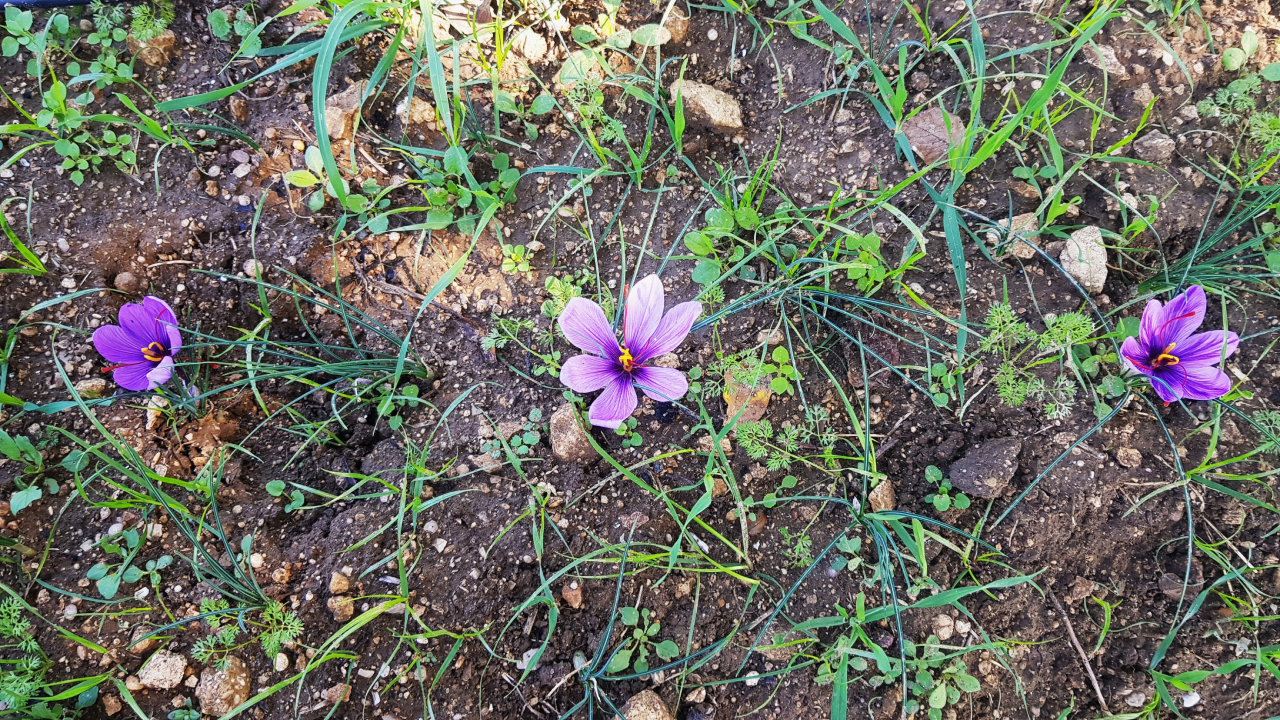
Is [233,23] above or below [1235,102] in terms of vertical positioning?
below

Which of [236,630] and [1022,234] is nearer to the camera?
[236,630]

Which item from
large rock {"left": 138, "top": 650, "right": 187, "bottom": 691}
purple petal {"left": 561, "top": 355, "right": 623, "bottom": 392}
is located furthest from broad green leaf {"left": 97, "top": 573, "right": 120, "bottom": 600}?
purple petal {"left": 561, "top": 355, "right": 623, "bottom": 392}

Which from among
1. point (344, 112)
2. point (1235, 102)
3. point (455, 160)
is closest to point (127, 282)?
point (344, 112)

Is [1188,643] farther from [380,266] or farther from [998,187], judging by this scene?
[380,266]

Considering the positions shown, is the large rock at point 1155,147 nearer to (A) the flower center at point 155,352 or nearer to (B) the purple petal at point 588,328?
(B) the purple petal at point 588,328

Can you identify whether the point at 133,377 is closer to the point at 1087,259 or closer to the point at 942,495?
the point at 942,495

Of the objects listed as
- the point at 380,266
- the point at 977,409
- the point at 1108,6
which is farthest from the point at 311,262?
the point at 1108,6

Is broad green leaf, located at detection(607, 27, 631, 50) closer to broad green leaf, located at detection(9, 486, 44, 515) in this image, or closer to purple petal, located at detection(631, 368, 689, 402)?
purple petal, located at detection(631, 368, 689, 402)
